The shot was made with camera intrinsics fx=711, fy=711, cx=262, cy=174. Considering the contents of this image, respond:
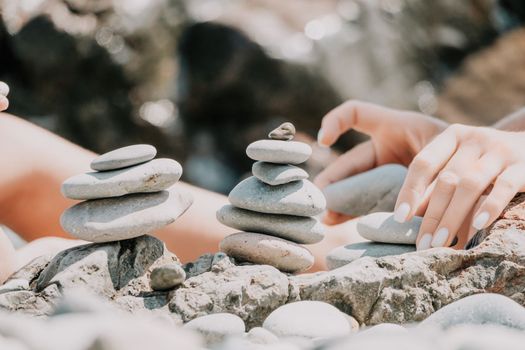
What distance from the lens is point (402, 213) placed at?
6.75 feet

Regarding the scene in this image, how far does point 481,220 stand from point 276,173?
1.94 feet

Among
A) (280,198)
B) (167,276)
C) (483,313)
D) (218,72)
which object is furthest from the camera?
(218,72)

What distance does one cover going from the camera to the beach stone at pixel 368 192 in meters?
2.95

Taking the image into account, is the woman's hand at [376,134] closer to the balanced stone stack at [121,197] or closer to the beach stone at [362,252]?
the beach stone at [362,252]

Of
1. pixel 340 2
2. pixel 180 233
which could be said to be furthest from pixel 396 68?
pixel 180 233

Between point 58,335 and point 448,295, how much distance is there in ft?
3.69

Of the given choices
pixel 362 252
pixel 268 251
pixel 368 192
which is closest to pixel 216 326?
pixel 268 251

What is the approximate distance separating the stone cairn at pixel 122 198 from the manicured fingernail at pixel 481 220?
834mm

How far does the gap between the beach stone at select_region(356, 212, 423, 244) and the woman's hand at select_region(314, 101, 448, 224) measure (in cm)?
110

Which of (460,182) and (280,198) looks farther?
(460,182)

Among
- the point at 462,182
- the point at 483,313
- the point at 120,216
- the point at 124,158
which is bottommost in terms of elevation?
the point at 483,313

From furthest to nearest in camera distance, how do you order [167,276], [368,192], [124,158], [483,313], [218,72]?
[218,72]
[368,192]
[124,158]
[167,276]
[483,313]

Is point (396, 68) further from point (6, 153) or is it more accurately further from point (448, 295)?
point (448, 295)

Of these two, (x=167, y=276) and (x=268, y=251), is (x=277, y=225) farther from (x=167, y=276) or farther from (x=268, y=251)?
(x=167, y=276)
